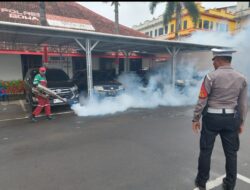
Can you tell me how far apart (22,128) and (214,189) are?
18.4 ft

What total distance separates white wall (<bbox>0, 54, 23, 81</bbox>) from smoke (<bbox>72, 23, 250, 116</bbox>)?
6.69 m

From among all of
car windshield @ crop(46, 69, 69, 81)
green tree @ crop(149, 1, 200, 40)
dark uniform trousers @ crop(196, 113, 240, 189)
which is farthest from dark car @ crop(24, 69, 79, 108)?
green tree @ crop(149, 1, 200, 40)

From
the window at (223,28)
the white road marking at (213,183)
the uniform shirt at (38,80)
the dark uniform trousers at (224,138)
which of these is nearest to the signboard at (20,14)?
the uniform shirt at (38,80)

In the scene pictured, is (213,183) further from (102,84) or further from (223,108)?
(102,84)

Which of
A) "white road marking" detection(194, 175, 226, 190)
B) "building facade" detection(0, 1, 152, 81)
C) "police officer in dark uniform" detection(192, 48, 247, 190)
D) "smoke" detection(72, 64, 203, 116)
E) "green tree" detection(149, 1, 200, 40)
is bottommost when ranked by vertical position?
"white road marking" detection(194, 175, 226, 190)

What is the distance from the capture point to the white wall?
517 inches

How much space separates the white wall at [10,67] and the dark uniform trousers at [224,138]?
45.4 feet

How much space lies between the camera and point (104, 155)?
165 inches

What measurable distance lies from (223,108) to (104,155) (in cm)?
256

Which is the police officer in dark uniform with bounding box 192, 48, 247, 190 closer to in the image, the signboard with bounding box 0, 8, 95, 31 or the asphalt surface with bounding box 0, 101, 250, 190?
the asphalt surface with bounding box 0, 101, 250, 190

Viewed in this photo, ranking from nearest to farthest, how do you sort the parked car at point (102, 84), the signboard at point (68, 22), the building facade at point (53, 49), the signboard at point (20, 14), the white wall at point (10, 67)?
1. the parked car at point (102, 84)
2. the building facade at point (53, 49)
3. the white wall at point (10, 67)
4. the signboard at point (20, 14)
5. the signboard at point (68, 22)

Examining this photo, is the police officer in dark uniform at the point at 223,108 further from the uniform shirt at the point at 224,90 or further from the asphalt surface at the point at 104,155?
the asphalt surface at the point at 104,155

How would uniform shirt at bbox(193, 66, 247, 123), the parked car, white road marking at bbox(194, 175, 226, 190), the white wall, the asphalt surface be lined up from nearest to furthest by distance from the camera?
uniform shirt at bbox(193, 66, 247, 123) → white road marking at bbox(194, 175, 226, 190) → the asphalt surface → the parked car → the white wall

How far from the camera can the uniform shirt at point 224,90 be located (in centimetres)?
268
